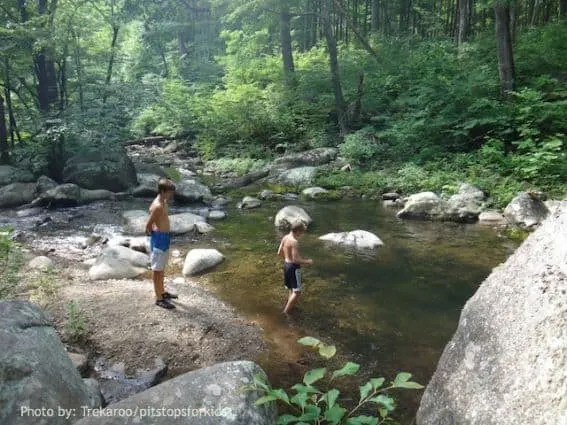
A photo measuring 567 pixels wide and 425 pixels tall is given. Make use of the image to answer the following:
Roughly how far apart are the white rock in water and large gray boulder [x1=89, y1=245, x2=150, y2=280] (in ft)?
12.5

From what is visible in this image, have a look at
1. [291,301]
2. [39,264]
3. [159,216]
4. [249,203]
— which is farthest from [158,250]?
[249,203]

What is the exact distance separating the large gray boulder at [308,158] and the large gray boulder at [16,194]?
26.2 ft

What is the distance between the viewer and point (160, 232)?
6180 mm

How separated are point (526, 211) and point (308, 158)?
8259 mm

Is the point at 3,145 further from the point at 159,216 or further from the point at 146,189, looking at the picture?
the point at 159,216

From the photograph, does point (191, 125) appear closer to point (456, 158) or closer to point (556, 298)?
point (456, 158)

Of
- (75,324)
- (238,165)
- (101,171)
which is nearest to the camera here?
(75,324)

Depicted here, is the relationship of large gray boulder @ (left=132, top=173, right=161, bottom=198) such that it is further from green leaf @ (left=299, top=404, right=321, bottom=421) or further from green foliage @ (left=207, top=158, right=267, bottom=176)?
green leaf @ (left=299, top=404, right=321, bottom=421)

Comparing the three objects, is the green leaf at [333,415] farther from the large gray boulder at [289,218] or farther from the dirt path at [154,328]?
the large gray boulder at [289,218]

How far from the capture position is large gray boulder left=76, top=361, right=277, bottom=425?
2742mm

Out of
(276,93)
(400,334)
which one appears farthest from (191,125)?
(400,334)

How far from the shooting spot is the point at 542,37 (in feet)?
55.1

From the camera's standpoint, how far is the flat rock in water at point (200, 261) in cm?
801

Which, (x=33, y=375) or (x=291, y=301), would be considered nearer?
(x=33, y=375)
